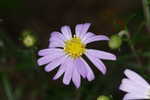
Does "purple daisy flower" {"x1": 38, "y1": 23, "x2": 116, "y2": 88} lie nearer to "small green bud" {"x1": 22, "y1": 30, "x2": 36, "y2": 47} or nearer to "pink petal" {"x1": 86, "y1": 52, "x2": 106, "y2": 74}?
"pink petal" {"x1": 86, "y1": 52, "x2": 106, "y2": 74}

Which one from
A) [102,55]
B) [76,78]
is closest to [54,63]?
[76,78]

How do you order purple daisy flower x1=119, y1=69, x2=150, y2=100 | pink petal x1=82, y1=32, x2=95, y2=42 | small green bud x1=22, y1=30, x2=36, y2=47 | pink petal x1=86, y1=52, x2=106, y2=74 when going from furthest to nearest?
small green bud x1=22, y1=30, x2=36, y2=47 < pink petal x1=82, y1=32, x2=95, y2=42 < pink petal x1=86, y1=52, x2=106, y2=74 < purple daisy flower x1=119, y1=69, x2=150, y2=100

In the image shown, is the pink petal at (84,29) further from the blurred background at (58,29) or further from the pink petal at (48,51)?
the blurred background at (58,29)

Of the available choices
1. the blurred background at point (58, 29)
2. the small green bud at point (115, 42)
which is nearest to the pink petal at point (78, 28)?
the small green bud at point (115, 42)

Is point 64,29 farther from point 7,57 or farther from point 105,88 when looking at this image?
point 7,57

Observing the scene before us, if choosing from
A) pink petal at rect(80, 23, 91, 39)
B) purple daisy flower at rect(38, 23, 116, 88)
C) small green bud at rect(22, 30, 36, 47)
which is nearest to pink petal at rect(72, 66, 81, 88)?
purple daisy flower at rect(38, 23, 116, 88)

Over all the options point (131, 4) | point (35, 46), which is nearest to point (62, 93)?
point (35, 46)
